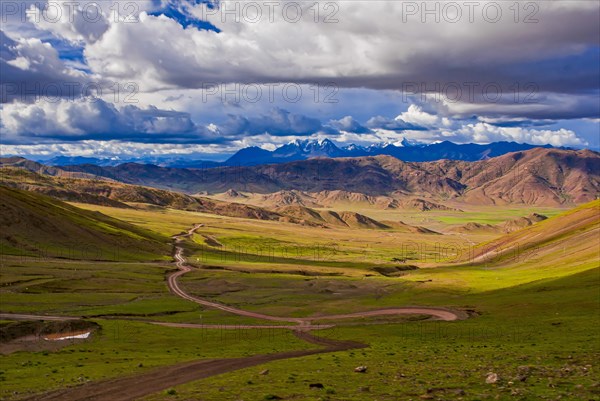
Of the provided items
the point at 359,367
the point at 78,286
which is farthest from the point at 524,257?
the point at 359,367

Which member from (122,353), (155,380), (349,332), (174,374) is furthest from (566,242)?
(155,380)

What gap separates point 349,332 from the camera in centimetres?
7506

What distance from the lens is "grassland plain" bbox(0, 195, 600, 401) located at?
35375 millimetres

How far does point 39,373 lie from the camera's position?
46.0m

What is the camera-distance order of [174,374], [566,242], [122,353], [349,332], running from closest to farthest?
[174,374] → [122,353] → [349,332] → [566,242]

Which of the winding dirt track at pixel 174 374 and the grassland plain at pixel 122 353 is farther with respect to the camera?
the grassland plain at pixel 122 353

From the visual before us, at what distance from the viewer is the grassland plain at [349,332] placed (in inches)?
1393

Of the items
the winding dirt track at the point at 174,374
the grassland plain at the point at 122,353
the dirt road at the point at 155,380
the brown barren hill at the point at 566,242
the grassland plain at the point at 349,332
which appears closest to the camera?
the grassland plain at the point at 349,332

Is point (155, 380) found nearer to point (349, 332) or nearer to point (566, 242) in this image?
point (349, 332)

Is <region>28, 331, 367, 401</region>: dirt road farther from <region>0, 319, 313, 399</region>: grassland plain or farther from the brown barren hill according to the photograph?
the brown barren hill

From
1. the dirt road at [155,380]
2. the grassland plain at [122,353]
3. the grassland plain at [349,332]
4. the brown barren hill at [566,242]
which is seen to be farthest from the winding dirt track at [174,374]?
the brown barren hill at [566,242]

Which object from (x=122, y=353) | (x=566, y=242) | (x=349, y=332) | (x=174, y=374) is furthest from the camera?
(x=566, y=242)

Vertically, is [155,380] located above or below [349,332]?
above

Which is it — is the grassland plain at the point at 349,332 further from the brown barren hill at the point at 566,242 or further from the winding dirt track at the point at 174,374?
the winding dirt track at the point at 174,374
